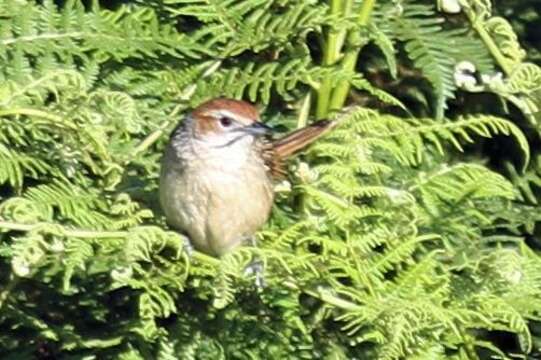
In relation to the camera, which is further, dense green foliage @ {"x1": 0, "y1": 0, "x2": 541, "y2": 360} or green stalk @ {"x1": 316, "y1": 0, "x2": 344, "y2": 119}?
green stalk @ {"x1": 316, "y1": 0, "x2": 344, "y2": 119}

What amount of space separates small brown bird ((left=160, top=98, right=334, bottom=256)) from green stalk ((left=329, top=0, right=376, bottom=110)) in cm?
15

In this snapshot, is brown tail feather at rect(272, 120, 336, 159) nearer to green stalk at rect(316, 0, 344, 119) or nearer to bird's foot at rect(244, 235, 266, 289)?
green stalk at rect(316, 0, 344, 119)

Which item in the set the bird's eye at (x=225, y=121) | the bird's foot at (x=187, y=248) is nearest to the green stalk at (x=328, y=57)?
the bird's eye at (x=225, y=121)

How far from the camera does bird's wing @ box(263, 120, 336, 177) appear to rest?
5133 millimetres

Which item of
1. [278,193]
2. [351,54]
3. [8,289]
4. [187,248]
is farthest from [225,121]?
[8,289]

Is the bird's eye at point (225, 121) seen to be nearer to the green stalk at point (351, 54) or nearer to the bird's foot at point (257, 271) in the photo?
the green stalk at point (351, 54)

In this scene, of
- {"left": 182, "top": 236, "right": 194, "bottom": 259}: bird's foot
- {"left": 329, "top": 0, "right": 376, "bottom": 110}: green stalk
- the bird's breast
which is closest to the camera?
{"left": 182, "top": 236, "right": 194, "bottom": 259}: bird's foot

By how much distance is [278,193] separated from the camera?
5.22 meters

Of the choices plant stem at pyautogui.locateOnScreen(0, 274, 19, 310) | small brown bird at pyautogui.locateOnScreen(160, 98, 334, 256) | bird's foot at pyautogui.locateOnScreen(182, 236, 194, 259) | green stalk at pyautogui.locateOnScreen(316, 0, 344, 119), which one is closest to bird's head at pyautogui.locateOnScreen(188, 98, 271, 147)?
small brown bird at pyautogui.locateOnScreen(160, 98, 334, 256)

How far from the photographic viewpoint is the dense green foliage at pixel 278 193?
472 centimetres

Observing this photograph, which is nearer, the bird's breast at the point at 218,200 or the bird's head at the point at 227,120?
the bird's breast at the point at 218,200

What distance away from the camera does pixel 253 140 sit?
5.36 m

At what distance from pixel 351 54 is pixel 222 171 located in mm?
456

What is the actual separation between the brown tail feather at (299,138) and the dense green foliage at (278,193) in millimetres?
41
